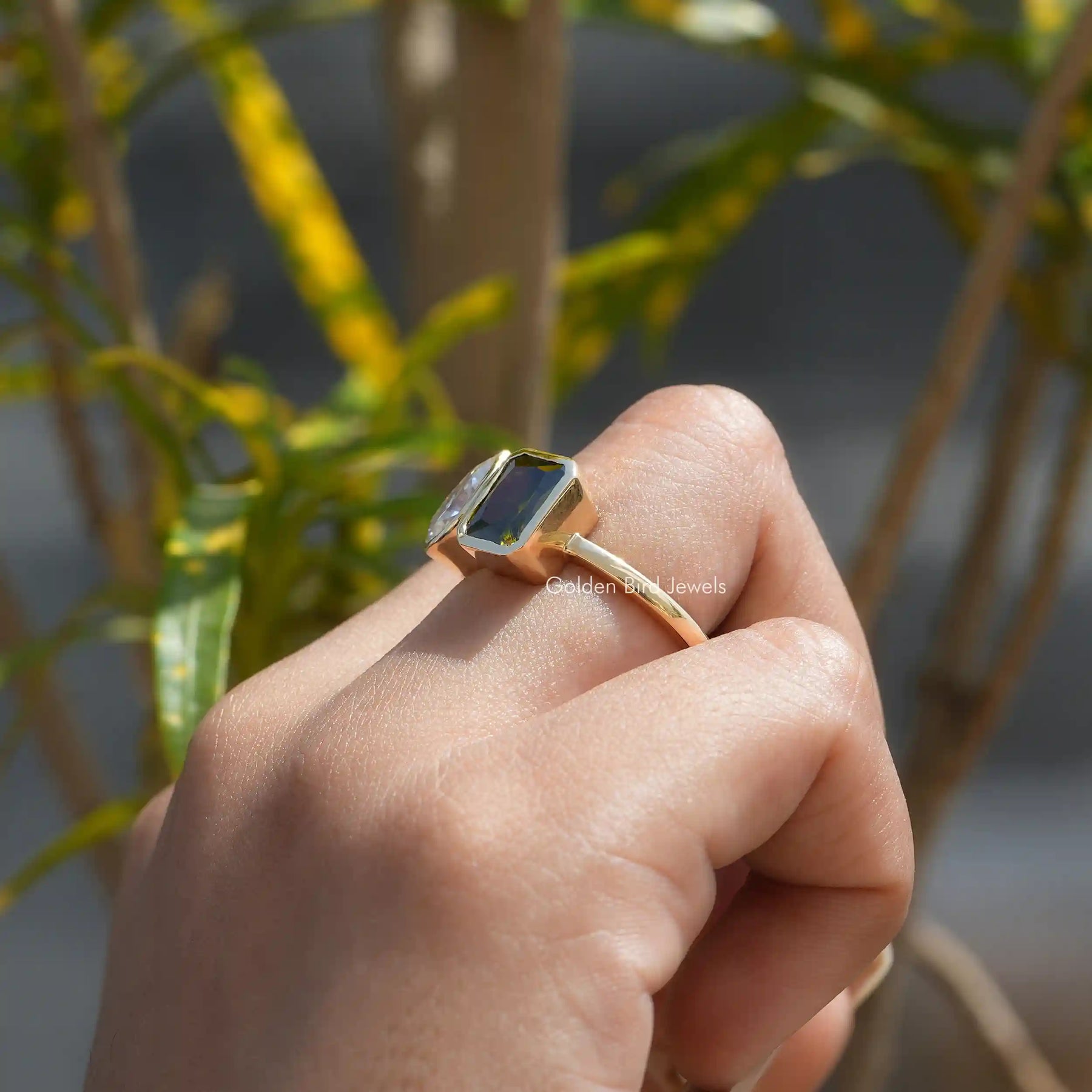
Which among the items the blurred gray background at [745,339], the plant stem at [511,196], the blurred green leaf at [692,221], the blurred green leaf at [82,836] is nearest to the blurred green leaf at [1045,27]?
the blurred green leaf at [692,221]

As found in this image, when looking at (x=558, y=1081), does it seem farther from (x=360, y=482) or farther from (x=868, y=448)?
(x=868, y=448)

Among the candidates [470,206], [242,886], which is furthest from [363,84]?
[242,886]

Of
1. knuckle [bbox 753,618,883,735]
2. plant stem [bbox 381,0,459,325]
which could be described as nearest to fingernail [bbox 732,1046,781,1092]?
knuckle [bbox 753,618,883,735]

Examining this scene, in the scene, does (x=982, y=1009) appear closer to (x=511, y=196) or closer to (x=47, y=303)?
(x=511, y=196)

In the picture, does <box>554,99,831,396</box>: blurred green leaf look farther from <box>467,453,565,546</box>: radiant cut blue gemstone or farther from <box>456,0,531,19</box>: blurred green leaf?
<box>467,453,565,546</box>: radiant cut blue gemstone

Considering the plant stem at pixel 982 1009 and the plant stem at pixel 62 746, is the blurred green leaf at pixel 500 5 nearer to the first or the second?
the plant stem at pixel 62 746

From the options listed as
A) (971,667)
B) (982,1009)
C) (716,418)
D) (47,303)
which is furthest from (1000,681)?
(47,303)
